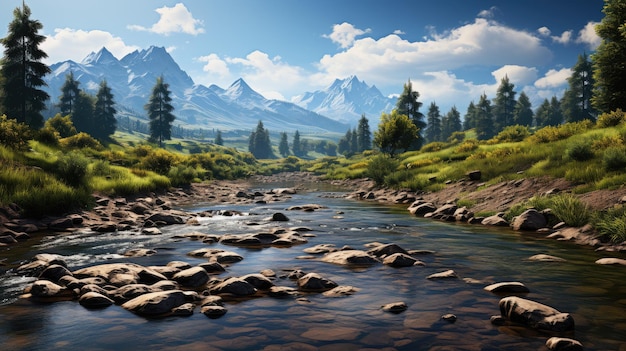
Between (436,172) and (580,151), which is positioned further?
(436,172)

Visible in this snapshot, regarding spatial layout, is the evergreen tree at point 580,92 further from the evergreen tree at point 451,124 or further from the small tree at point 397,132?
the small tree at point 397,132

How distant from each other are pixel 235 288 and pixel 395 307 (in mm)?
3030

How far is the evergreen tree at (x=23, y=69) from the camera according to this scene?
45.0 m

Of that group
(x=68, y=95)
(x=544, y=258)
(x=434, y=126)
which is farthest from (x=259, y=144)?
(x=544, y=258)

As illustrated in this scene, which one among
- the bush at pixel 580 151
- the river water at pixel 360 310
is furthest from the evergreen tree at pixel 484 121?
the river water at pixel 360 310

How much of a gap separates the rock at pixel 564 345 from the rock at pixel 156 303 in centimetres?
568

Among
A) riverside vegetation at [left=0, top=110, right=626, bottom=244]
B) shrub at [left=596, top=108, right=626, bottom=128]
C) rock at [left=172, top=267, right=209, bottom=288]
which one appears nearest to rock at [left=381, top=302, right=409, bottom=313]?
rock at [left=172, top=267, right=209, bottom=288]

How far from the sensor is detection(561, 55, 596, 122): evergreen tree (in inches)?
3285

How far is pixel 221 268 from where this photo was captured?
9.42m

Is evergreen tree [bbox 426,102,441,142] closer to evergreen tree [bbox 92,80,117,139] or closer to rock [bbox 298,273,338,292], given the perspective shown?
evergreen tree [bbox 92,80,117,139]

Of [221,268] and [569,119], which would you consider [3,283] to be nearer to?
[221,268]

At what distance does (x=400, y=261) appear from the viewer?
9789mm

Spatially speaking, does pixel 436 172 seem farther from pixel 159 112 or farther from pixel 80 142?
pixel 159 112

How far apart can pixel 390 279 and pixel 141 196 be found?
20.1 m
